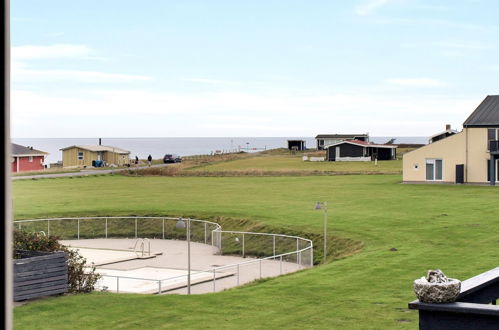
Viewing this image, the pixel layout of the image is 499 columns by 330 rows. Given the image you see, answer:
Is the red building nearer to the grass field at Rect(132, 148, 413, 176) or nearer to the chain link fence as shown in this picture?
the grass field at Rect(132, 148, 413, 176)

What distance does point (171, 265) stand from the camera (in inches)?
1559

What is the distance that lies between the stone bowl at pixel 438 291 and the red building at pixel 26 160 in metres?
96.9

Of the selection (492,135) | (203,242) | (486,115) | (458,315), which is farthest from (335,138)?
(458,315)

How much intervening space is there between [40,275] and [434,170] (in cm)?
4819

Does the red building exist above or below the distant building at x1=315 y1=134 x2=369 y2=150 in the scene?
below

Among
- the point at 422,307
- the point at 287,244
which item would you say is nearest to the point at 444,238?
the point at 287,244

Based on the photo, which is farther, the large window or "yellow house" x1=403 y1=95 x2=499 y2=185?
the large window

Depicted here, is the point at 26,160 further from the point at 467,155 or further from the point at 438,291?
the point at 438,291

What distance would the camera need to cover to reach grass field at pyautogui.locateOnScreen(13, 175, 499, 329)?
63.8ft

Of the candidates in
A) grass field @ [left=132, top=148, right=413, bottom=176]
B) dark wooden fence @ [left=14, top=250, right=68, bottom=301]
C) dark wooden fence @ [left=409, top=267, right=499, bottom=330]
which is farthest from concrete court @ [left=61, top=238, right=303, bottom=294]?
grass field @ [left=132, top=148, right=413, bottom=176]

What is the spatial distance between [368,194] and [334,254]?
22.9 metres

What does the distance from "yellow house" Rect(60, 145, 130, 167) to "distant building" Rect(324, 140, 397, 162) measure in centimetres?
3379

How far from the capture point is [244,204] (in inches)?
2064

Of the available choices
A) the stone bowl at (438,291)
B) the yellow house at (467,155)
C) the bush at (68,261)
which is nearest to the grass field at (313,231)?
the bush at (68,261)
